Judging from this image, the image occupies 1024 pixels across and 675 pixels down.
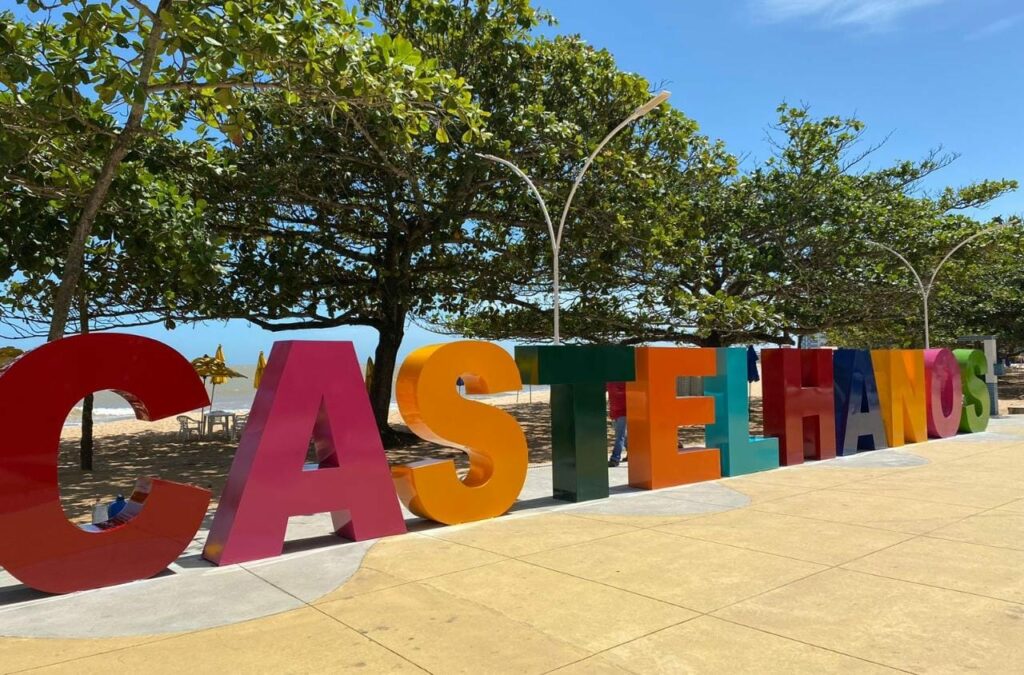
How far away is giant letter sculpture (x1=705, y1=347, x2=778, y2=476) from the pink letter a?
5442 millimetres

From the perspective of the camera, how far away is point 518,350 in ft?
28.1

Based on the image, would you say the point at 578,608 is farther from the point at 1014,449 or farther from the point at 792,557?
the point at 1014,449

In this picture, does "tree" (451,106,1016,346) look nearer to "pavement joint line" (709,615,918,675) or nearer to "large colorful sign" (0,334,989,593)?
"large colorful sign" (0,334,989,593)

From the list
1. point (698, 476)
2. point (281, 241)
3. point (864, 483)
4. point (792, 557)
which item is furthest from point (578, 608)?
point (281, 241)

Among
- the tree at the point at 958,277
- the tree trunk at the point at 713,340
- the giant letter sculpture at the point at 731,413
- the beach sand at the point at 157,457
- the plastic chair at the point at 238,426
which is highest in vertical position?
the tree at the point at 958,277

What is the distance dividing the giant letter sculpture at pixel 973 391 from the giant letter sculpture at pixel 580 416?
10.9 meters

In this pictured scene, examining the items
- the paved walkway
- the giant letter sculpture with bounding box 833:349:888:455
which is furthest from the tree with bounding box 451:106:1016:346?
the paved walkway

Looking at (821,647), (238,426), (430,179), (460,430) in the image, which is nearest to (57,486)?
(460,430)

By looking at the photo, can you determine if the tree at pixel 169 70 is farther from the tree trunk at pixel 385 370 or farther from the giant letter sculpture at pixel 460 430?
the tree trunk at pixel 385 370

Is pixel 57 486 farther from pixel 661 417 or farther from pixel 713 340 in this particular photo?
pixel 713 340

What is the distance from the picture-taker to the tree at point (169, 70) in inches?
274

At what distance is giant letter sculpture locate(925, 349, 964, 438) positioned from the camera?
1502 centimetres

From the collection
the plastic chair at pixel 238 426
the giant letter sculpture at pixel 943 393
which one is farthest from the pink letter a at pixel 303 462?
the plastic chair at pixel 238 426

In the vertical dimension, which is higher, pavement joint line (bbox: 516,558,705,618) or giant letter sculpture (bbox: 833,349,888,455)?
giant letter sculpture (bbox: 833,349,888,455)
